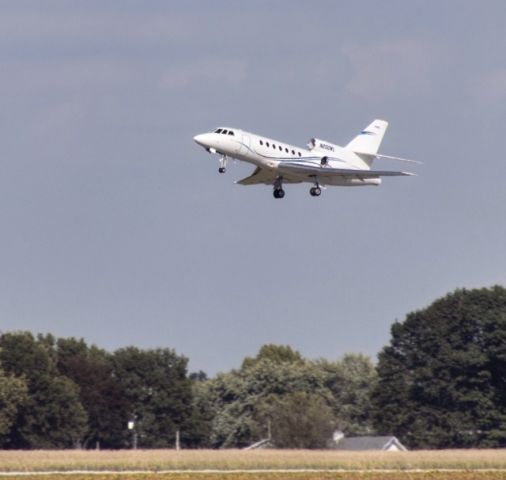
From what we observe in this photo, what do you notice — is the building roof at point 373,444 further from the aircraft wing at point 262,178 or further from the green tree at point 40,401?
the aircraft wing at point 262,178

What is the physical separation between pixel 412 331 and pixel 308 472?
42.7 metres

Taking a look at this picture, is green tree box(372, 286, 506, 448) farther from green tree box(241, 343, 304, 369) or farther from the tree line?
green tree box(241, 343, 304, 369)

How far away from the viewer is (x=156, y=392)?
93875mm

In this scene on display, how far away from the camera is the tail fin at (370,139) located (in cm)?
7681

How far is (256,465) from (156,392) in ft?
135

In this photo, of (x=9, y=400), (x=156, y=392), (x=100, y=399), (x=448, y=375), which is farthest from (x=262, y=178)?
(x=156, y=392)

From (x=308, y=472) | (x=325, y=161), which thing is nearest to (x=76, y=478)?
(x=308, y=472)

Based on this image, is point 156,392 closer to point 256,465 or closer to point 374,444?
point 374,444

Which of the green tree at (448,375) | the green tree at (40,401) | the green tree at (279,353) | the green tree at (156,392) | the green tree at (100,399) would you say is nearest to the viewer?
the green tree at (40,401)

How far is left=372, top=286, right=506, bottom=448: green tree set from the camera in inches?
3282

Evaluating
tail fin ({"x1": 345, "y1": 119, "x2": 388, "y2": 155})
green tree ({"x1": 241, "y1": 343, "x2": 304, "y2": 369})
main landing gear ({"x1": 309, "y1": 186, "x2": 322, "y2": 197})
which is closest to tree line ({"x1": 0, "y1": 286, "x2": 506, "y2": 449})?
main landing gear ({"x1": 309, "y1": 186, "x2": 322, "y2": 197})

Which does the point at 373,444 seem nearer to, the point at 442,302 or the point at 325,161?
the point at 442,302

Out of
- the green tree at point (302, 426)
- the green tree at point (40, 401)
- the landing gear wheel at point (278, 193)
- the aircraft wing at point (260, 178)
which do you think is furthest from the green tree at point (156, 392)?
the landing gear wheel at point (278, 193)

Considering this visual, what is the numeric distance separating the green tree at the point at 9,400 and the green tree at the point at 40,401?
2.94 ft
